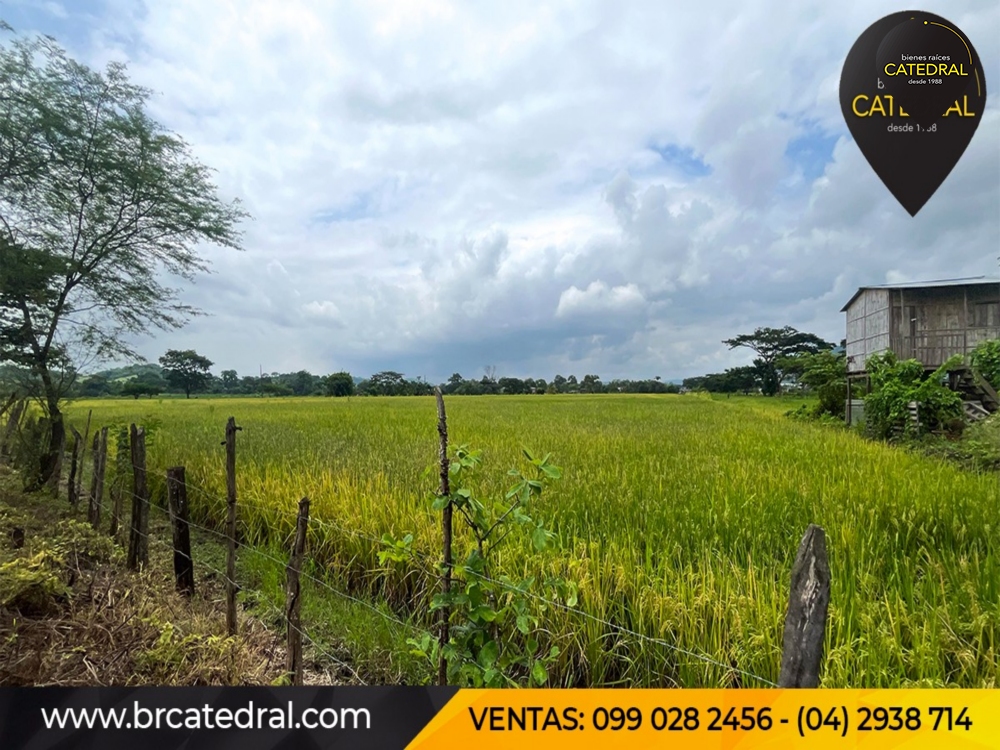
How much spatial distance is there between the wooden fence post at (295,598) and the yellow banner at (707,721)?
80 cm

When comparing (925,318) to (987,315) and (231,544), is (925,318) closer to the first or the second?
(987,315)

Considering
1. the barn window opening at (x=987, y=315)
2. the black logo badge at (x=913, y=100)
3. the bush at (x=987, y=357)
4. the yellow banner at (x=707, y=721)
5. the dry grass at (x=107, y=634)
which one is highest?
the black logo badge at (x=913, y=100)

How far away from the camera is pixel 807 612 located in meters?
0.88

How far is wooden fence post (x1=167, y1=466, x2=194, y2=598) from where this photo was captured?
271 centimetres

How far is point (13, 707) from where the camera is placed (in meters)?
1.46

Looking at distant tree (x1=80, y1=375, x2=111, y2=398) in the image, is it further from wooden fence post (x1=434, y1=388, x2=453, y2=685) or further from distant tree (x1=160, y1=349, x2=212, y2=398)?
wooden fence post (x1=434, y1=388, x2=453, y2=685)

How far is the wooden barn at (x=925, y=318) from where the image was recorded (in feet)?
7.93

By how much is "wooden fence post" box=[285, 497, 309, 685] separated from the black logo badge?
2.68 m

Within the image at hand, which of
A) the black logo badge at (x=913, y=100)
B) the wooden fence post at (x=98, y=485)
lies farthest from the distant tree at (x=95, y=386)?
the black logo badge at (x=913, y=100)

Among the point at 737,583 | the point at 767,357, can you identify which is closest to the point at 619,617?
the point at 737,583

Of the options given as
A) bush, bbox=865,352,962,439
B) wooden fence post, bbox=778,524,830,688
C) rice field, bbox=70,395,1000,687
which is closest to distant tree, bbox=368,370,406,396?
rice field, bbox=70,395,1000,687

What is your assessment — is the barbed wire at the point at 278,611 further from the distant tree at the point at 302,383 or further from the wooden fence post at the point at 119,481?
the distant tree at the point at 302,383

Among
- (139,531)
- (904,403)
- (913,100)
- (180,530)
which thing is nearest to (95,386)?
(139,531)

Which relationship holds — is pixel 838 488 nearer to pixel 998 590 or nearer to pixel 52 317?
pixel 998 590
